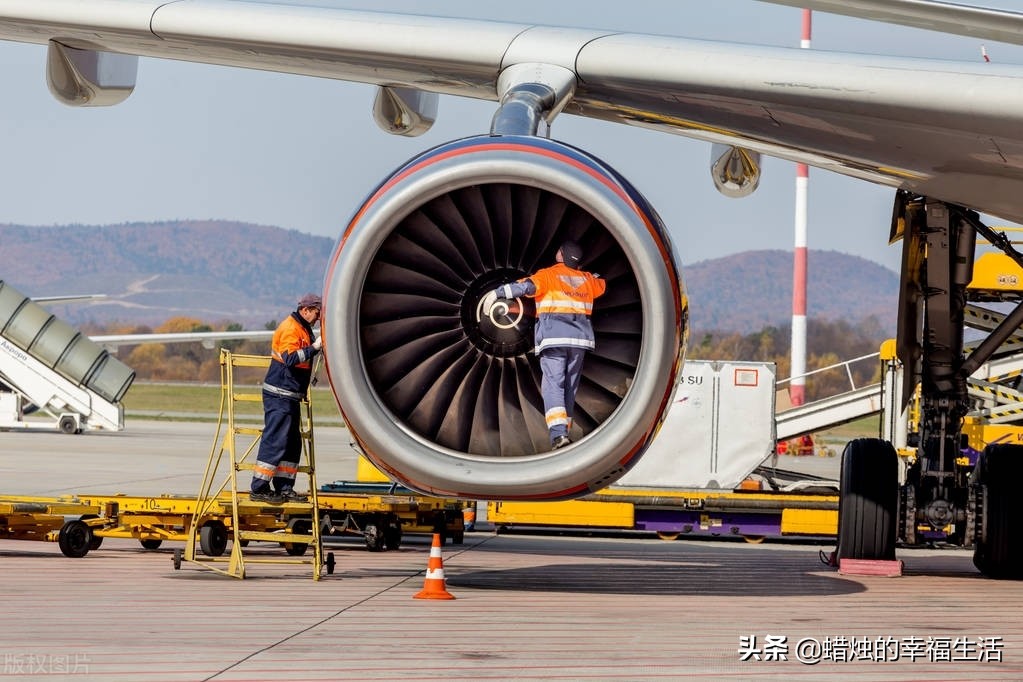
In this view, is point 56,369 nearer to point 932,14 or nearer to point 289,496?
point 289,496

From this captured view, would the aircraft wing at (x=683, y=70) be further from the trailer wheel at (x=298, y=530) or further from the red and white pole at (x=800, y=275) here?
the red and white pole at (x=800, y=275)

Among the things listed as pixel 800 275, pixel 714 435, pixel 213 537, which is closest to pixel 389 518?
pixel 213 537

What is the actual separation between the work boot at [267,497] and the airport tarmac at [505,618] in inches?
19.7

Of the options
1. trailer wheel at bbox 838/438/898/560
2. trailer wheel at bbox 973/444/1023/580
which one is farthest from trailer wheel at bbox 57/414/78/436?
trailer wheel at bbox 973/444/1023/580

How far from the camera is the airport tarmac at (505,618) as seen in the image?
19.6 feet

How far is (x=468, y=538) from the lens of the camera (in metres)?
13.0

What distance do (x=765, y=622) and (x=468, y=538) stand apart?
5.63m

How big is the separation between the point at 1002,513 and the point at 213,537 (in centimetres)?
596

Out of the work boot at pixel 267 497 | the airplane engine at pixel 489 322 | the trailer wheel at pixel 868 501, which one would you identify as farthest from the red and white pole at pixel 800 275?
the airplane engine at pixel 489 322

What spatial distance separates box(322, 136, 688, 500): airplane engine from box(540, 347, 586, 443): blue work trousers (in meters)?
0.13

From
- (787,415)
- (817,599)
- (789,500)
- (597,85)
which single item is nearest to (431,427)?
(597,85)

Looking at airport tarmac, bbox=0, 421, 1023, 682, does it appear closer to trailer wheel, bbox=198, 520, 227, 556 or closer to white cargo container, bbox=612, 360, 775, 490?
trailer wheel, bbox=198, 520, 227, 556

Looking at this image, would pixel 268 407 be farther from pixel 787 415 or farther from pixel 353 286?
pixel 787 415

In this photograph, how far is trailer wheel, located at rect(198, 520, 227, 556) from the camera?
9.80 m
